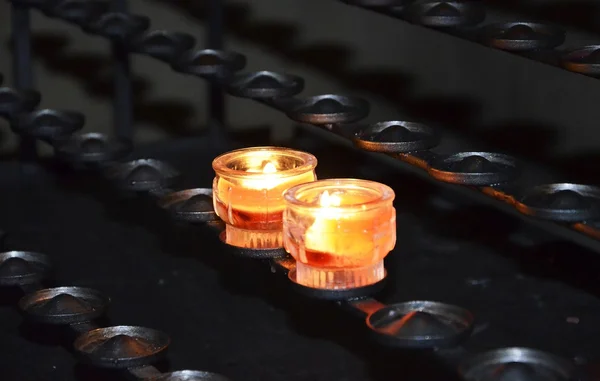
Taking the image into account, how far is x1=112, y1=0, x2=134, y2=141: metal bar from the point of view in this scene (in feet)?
6.59

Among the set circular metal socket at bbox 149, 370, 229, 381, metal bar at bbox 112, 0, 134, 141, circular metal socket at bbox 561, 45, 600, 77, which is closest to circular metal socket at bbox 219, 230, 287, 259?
circular metal socket at bbox 149, 370, 229, 381

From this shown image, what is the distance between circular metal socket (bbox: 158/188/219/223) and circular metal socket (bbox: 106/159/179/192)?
33 millimetres

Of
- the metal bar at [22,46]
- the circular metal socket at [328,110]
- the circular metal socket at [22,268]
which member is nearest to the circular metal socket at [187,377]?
the circular metal socket at [22,268]

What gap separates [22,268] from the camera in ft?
3.99

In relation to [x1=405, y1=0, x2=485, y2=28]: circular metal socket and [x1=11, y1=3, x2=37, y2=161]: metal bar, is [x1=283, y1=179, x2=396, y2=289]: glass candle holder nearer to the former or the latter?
[x1=405, y1=0, x2=485, y2=28]: circular metal socket

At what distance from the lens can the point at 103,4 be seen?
68.6 inches

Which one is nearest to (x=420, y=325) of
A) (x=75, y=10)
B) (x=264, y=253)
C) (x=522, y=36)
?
(x=264, y=253)

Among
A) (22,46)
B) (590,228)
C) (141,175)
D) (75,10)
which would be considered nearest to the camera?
(590,228)

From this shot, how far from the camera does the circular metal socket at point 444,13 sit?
1.24 metres

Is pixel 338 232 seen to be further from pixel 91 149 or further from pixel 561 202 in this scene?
pixel 91 149

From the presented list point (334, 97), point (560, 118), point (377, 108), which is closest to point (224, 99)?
point (377, 108)

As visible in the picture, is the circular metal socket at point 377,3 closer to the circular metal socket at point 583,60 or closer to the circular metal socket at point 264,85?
the circular metal socket at point 264,85

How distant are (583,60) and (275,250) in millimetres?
340

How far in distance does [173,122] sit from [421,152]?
1196 millimetres
